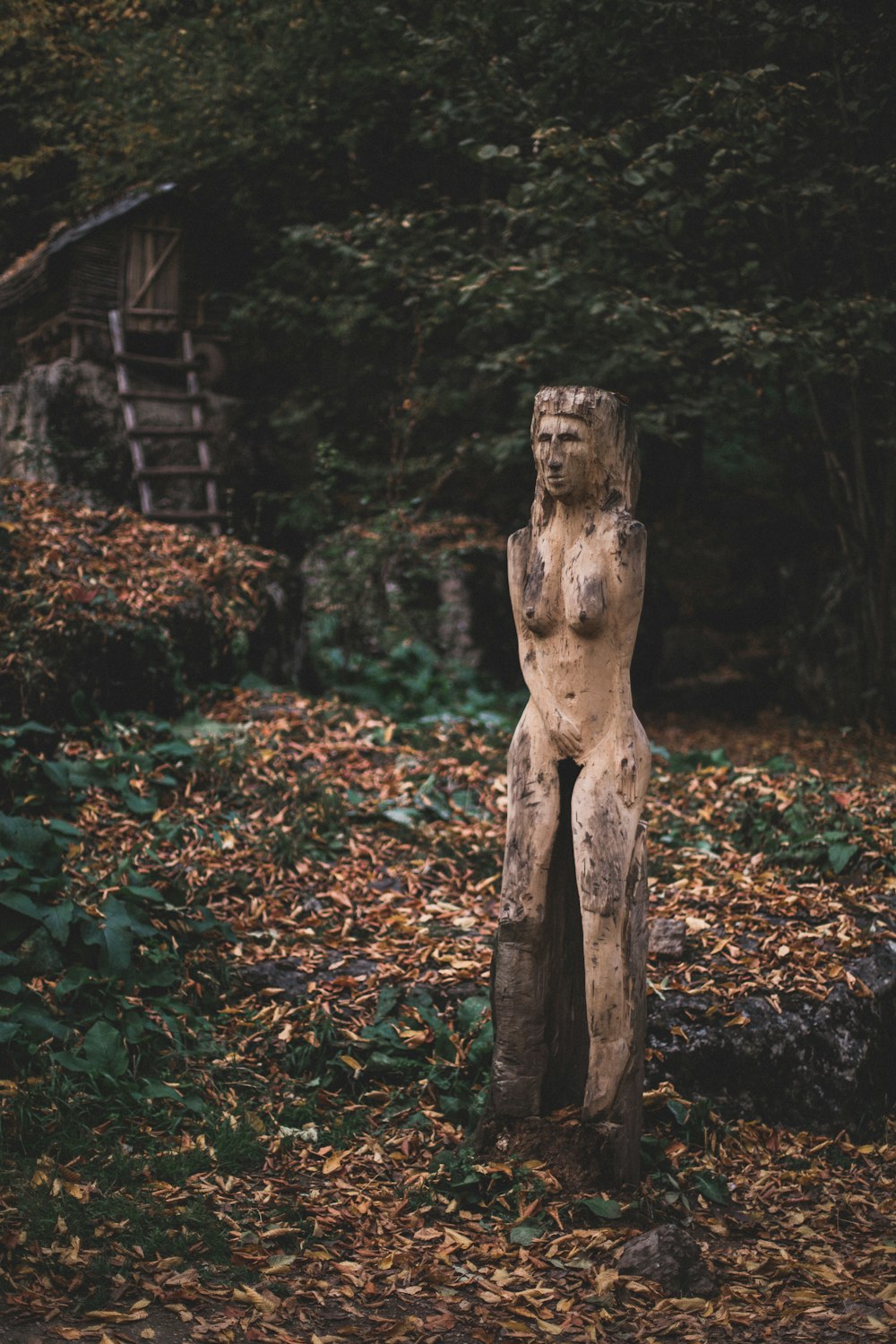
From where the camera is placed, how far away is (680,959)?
503 centimetres

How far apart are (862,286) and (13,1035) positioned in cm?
791

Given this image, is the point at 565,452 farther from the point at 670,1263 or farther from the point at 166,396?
the point at 166,396

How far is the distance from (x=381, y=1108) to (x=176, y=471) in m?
8.24

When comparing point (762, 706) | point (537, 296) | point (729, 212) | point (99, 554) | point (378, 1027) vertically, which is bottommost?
point (378, 1027)

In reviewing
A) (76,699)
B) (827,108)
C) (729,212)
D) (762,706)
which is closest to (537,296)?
(729,212)

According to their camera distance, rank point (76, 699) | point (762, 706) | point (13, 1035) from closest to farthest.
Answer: point (13, 1035) → point (76, 699) → point (762, 706)

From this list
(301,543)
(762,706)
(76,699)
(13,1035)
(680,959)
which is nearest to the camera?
(13,1035)

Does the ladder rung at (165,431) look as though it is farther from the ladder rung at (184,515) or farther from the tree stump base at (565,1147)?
the tree stump base at (565,1147)

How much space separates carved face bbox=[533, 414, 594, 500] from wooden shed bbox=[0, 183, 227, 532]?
7.86 m

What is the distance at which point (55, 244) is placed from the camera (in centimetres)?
1161

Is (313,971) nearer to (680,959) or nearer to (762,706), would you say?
(680,959)

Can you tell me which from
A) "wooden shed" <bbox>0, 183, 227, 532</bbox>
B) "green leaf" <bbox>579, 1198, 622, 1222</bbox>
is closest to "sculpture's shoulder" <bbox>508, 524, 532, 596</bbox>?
"green leaf" <bbox>579, 1198, 622, 1222</bbox>

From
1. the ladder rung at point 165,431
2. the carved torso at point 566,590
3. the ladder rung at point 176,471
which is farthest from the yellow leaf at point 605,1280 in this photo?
the ladder rung at point 165,431

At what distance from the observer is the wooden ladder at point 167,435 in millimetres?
11289
